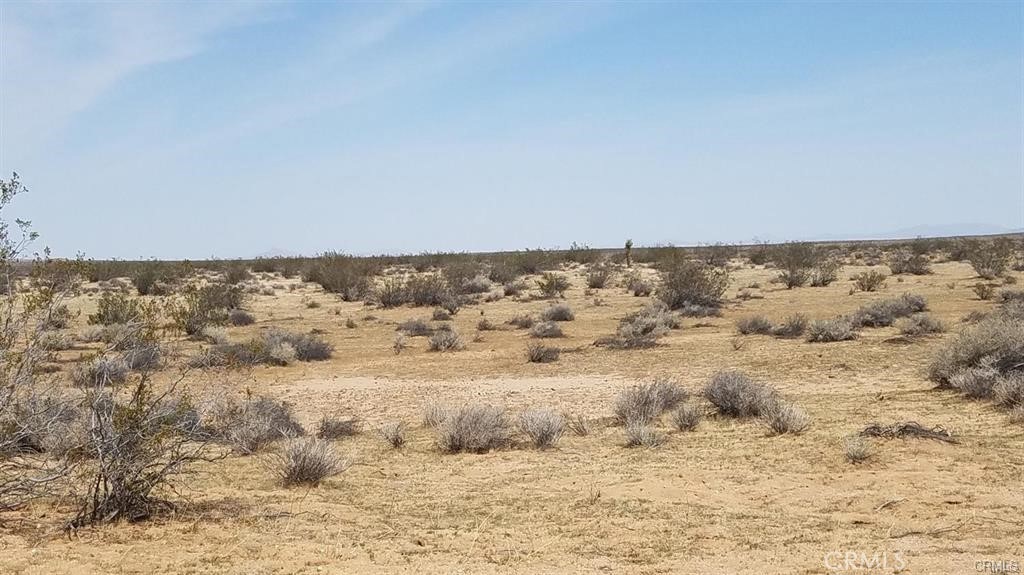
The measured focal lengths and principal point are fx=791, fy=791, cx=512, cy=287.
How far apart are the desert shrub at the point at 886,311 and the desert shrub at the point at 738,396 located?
379 inches

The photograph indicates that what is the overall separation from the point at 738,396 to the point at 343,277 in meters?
26.1

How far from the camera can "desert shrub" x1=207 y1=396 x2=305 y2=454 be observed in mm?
9195

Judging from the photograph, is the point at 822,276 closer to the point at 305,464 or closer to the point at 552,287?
the point at 552,287

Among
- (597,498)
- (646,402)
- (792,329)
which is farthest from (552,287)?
(597,498)

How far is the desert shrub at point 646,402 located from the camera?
1106 cm

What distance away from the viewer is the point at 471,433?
9836 mm

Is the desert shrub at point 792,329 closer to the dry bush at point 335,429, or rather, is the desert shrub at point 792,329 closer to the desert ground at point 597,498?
the desert ground at point 597,498

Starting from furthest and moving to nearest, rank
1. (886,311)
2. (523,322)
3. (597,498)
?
1. (523,322)
2. (886,311)
3. (597,498)

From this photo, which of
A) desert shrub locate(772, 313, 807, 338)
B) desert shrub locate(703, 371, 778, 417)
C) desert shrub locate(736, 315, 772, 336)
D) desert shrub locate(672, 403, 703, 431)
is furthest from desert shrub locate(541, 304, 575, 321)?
desert shrub locate(672, 403, 703, 431)

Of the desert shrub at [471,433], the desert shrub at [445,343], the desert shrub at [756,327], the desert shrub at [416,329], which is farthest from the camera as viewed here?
the desert shrub at [416,329]

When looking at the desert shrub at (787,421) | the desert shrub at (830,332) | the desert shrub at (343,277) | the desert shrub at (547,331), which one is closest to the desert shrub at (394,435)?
the desert shrub at (787,421)

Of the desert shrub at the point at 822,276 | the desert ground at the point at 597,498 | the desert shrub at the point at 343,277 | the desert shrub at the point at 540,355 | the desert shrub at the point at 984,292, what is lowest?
the desert ground at the point at 597,498

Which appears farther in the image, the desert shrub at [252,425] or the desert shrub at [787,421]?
the desert shrub at [787,421]

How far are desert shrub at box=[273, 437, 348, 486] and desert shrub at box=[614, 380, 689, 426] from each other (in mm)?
4248
